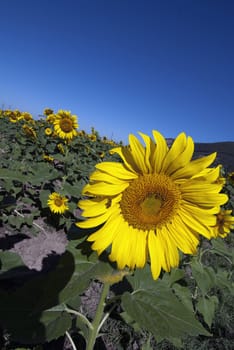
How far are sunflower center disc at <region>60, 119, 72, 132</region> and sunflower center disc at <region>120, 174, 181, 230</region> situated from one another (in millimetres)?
6190

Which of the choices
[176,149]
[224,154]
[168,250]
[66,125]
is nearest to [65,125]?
[66,125]

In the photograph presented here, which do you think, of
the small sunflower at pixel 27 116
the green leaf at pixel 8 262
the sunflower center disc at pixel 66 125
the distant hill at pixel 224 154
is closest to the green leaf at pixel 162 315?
the green leaf at pixel 8 262

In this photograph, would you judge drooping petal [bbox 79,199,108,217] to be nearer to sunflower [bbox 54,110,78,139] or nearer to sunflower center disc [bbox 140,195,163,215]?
sunflower center disc [bbox 140,195,163,215]

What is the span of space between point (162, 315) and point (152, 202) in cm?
49

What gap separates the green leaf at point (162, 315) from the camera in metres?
1.28

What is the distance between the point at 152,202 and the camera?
1561mm

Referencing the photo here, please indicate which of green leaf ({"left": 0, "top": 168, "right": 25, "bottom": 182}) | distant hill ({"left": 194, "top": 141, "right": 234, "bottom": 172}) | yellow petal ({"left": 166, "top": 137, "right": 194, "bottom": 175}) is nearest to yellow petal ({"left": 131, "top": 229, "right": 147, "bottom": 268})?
yellow petal ({"left": 166, "top": 137, "right": 194, "bottom": 175})

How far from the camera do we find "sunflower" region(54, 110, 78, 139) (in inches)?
296

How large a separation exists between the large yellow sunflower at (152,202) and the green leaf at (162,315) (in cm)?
12

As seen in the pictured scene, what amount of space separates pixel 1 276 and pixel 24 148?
22.0 ft

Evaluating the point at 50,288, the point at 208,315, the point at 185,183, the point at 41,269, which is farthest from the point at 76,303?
the point at 41,269

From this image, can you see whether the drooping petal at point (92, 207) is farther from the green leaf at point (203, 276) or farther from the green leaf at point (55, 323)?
the green leaf at point (203, 276)

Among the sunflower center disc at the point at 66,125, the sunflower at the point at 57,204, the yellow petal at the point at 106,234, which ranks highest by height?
the sunflower center disc at the point at 66,125

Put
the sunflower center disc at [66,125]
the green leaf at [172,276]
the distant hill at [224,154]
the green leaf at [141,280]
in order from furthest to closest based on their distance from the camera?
the distant hill at [224,154], the sunflower center disc at [66,125], the green leaf at [172,276], the green leaf at [141,280]
